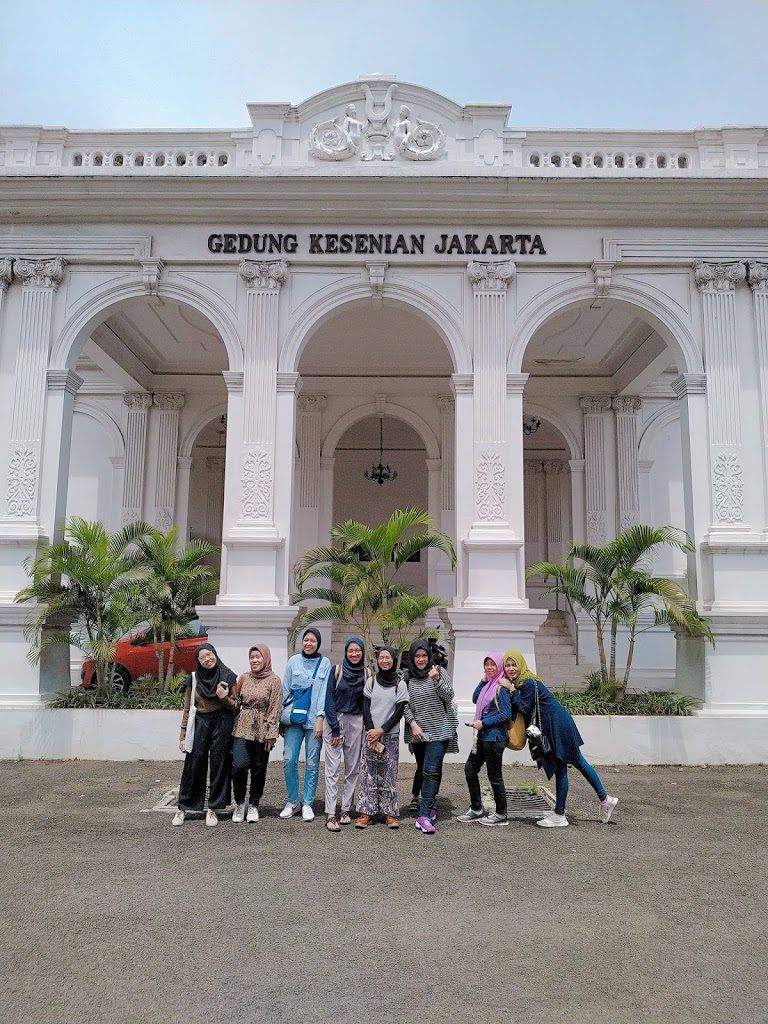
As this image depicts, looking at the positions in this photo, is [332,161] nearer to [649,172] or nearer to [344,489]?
[649,172]

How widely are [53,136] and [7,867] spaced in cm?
975

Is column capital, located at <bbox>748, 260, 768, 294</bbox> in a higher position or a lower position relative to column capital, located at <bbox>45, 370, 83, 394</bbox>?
higher

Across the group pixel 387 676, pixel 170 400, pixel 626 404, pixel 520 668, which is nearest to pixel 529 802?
pixel 520 668

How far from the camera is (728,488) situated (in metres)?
9.48

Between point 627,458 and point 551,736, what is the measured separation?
931 centimetres

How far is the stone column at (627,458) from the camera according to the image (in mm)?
13922

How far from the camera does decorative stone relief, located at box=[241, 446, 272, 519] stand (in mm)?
9508

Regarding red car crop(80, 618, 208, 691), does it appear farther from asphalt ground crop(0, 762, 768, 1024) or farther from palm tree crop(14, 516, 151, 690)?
asphalt ground crop(0, 762, 768, 1024)

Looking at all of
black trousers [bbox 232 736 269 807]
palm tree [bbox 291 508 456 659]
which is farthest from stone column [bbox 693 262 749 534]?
black trousers [bbox 232 736 269 807]

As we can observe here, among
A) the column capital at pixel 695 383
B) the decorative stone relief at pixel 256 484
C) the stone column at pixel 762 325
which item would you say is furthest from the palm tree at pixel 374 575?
the stone column at pixel 762 325

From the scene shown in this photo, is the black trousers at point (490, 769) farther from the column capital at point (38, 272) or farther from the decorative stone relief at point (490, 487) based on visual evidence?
the column capital at point (38, 272)

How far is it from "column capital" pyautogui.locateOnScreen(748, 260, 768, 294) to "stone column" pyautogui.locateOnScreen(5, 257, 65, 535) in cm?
910

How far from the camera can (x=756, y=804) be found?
6.88 m

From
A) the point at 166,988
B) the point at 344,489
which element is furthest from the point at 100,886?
the point at 344,489
